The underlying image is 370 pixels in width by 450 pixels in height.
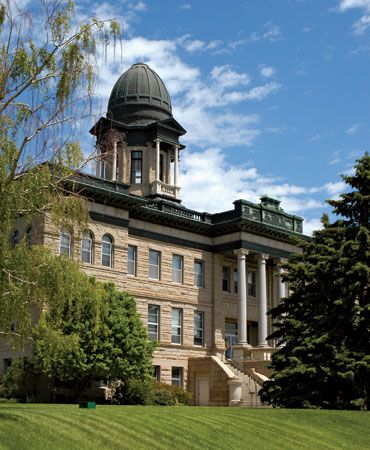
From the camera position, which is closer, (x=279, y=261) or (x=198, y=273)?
(x=198, y=273)

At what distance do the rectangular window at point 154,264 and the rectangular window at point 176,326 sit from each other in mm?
2726

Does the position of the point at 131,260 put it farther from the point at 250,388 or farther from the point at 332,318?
the point at 332,318

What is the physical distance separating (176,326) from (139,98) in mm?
19557

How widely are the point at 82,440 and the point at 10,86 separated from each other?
9.02 metres

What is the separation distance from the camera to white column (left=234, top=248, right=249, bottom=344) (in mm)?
50844

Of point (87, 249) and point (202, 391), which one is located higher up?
point (87, 249)

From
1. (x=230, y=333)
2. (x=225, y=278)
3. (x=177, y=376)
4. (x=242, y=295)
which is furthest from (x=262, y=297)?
(x=177, y=376)

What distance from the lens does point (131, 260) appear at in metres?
47.9

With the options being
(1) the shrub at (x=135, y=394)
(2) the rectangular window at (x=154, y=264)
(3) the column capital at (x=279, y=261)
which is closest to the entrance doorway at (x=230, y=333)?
(3) the column capital at (x=279, y=261)

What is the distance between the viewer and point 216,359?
47969mm

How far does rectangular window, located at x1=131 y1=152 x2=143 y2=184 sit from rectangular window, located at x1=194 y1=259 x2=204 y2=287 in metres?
9.31

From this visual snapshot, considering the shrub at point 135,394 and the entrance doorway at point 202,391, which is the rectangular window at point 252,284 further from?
the shrub at point 135,394

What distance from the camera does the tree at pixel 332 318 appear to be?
106ft

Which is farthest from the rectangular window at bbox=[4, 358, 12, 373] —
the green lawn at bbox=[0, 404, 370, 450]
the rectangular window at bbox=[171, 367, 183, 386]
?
the green lawn at bbox=[0, 404, 370, 450]
